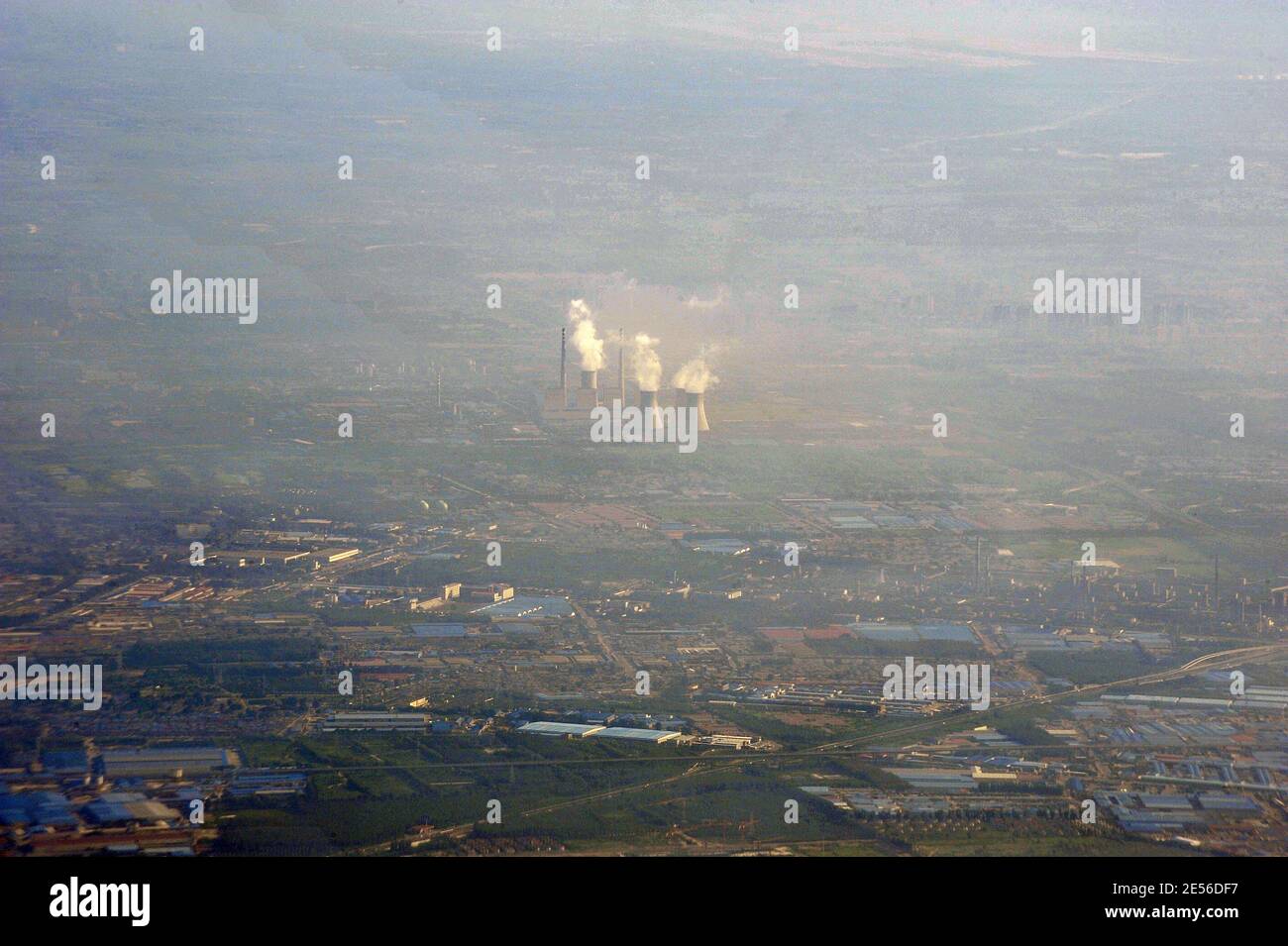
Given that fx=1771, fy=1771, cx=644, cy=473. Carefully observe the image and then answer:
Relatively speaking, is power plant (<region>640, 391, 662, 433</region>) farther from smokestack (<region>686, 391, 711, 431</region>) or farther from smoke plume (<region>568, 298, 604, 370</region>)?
smoke plume (<region>568, 298, 604, 370</region>)

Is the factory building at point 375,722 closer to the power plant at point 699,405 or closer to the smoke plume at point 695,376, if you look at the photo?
the power plant at point 699,405

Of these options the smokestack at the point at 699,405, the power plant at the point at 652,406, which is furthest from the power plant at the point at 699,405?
the power plant at the point at 652,406

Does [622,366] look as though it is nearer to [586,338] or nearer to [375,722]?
[586,338]

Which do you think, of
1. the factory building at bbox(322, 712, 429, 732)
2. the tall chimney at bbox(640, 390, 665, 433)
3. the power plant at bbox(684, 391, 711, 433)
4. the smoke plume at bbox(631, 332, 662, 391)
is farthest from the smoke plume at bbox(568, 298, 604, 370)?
the factory building at bbox(322, 712, 429, 732)

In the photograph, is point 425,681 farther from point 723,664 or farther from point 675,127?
point 675,127

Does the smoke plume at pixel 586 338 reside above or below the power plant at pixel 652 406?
above

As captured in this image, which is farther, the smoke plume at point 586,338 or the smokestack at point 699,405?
the smoke plume at point 586,338

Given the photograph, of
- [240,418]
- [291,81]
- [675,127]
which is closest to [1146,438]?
[675,127]

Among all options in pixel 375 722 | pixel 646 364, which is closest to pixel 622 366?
pixel 646 364
